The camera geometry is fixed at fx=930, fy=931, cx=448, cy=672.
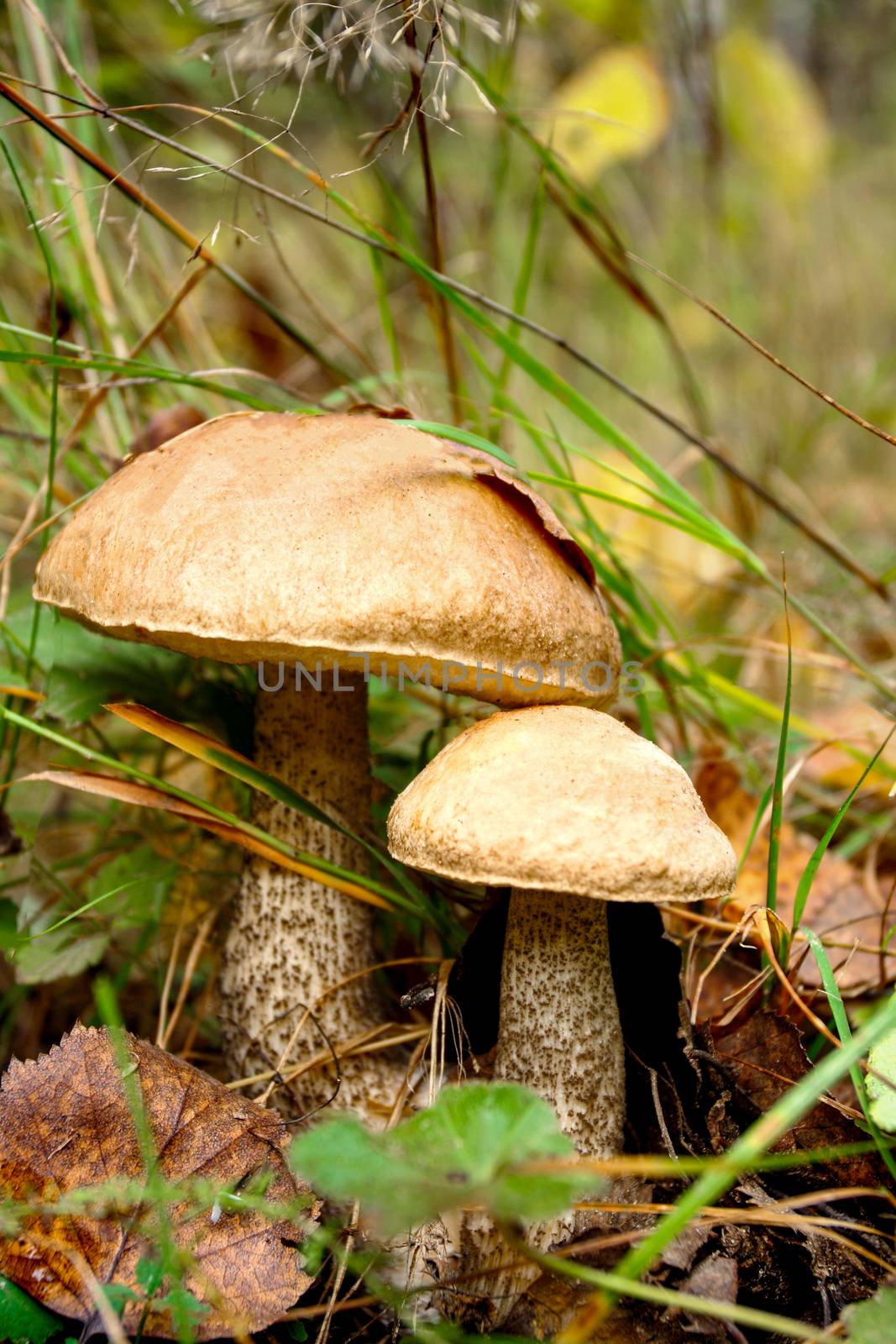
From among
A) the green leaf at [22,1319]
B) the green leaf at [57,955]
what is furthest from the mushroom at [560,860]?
the green leaf at [57,955]

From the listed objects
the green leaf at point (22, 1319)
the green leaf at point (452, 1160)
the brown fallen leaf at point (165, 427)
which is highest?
the brown fallen leaf at point (165, 427)

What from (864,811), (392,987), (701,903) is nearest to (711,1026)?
(701,903)

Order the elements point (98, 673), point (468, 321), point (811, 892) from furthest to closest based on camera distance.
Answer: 1. point (468, 321)
2. point (811, 892)
3. point (98, 673)

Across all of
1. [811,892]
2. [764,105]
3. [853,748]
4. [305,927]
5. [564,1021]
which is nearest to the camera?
[564,1021]

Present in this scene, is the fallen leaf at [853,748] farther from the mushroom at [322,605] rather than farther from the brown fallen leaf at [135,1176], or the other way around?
the brown fallen leaf at [135,1176]

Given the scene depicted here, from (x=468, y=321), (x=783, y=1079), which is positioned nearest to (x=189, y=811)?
(x=783, y=1079)

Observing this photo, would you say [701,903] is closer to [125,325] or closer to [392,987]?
[392,987]

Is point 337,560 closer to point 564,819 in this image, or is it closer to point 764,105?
point 564,819
